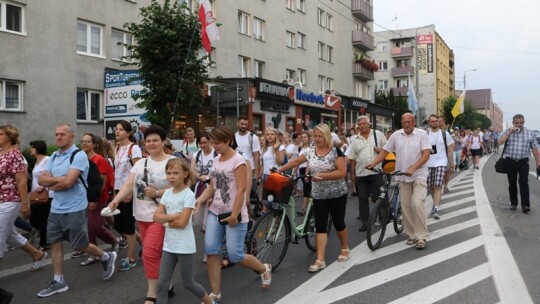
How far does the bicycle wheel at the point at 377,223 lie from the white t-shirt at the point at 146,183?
3.05m

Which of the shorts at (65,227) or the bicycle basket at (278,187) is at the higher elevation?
the bicycle basket at (278,187)

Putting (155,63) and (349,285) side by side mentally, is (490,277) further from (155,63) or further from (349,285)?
(155,63)

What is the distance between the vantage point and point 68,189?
17.0 feet

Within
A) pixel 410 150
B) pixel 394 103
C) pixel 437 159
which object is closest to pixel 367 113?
pixel 394 103

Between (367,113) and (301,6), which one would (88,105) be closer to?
(301,6)

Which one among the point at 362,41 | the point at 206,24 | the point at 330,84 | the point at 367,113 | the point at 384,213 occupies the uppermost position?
the point at 362,41

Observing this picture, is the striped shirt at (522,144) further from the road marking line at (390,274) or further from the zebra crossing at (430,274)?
the road marking line at (390,274)

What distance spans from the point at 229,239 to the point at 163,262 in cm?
72

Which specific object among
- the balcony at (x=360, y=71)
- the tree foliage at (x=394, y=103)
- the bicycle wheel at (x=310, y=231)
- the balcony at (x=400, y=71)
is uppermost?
the balcony at (x=400, y=71)

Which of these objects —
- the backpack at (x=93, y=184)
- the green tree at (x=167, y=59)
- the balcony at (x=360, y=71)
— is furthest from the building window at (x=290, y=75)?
the backpack at (x=93, y=184)

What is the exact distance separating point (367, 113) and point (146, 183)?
36.7 metres

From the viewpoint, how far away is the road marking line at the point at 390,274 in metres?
4.78

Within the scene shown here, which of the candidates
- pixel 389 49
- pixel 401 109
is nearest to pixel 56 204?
pixel 401 109

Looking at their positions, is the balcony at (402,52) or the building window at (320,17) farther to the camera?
the balcony at (402,52)
